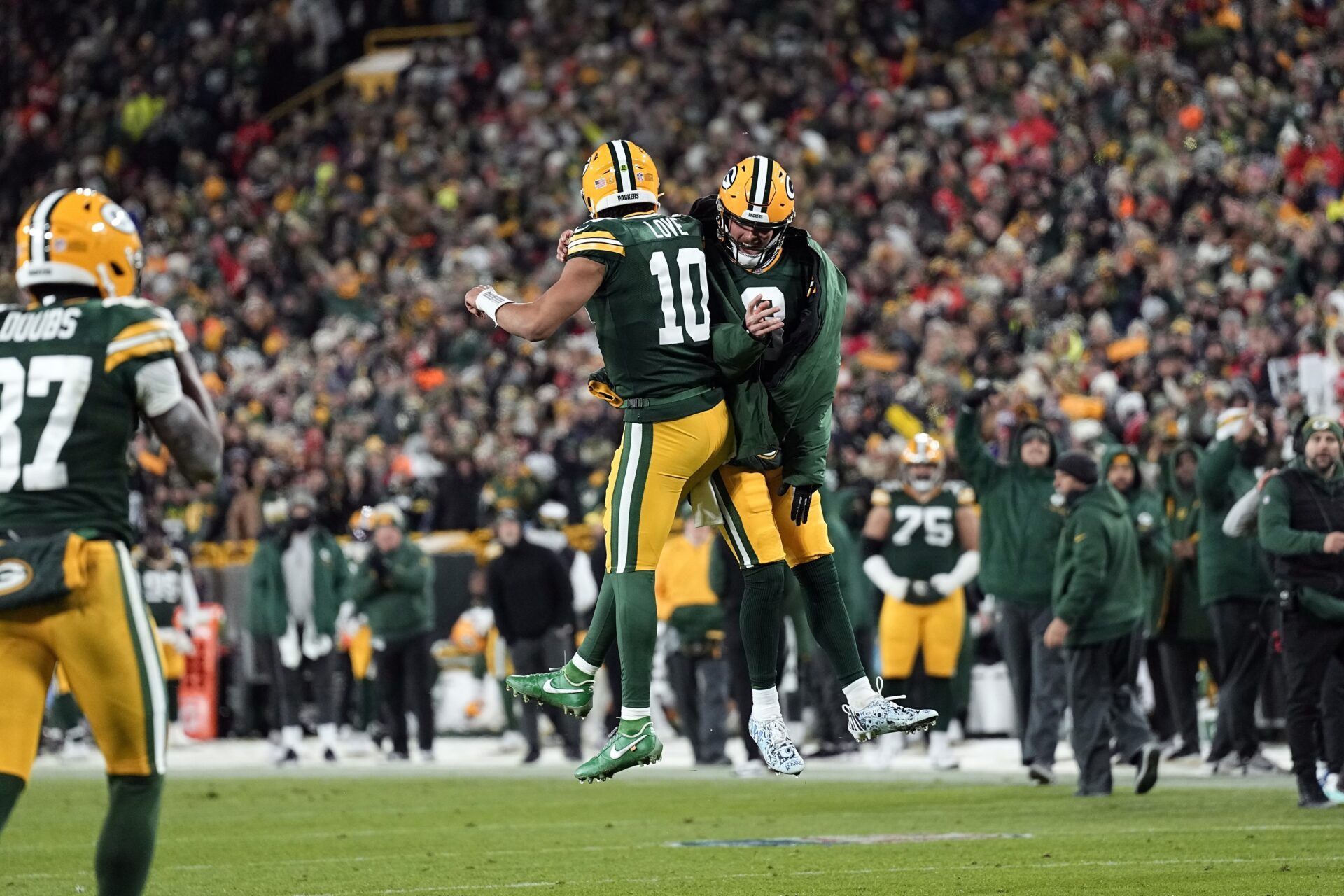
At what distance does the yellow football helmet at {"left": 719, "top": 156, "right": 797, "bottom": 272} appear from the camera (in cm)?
776

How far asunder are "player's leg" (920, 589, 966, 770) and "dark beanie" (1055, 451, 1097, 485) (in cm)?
246

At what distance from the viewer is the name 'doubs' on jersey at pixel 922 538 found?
573 inches

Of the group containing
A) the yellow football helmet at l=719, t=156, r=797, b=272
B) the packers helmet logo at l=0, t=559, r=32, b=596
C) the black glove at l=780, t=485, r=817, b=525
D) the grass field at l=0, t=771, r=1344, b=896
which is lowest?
the grass field at l=0, t=771, r=1344, b=896

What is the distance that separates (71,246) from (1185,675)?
34.9 ft

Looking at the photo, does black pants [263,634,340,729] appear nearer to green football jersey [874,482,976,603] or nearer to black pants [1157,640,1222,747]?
green football jersey [874,482,976,603]

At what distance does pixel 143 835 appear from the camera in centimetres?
572

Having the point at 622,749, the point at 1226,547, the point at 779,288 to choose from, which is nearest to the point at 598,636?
the point at 622,749

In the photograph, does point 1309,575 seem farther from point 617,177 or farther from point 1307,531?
point 617,177

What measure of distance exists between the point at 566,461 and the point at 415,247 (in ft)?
25.3

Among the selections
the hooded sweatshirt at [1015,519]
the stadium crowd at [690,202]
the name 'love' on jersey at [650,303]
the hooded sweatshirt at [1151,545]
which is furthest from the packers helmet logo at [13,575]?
the stadium crowd at [690,202]

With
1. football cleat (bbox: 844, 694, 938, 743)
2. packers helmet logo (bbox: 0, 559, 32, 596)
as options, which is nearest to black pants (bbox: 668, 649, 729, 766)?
football cleat (bbox: 844, 694, 938, 743)

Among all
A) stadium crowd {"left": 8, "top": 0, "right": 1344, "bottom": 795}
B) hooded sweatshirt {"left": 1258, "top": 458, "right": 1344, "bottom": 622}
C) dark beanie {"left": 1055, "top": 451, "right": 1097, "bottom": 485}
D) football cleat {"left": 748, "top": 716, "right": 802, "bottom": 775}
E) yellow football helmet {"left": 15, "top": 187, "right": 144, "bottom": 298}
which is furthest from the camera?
stadium crowd {"left": 8, "top": 0, "right": 1344, "bottom": 795}

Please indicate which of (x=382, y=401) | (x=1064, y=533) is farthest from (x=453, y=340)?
(x=1064, y=533)

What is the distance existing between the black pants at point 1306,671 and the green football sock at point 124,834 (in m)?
7.11
